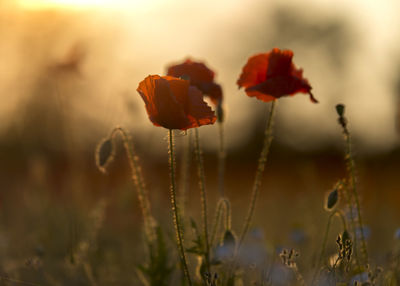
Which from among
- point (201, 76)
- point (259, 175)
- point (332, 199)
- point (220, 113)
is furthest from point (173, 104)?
point (220, 113)

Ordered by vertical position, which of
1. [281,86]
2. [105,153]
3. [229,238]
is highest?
[281,86]

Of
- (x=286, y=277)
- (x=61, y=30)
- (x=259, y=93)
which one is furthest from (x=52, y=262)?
(x=61, y=30)

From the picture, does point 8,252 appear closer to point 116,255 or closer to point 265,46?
point 116,255

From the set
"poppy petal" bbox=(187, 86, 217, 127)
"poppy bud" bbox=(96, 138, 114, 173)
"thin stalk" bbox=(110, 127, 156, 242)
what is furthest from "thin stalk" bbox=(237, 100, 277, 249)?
"poppy bud" bbox=(96, 138, 114, 173)

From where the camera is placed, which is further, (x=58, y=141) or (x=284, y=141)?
(x=284, y=141)

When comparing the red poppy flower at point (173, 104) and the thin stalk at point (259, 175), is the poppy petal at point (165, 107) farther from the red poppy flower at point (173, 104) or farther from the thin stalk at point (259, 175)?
the thin stalk at point (259, 175)

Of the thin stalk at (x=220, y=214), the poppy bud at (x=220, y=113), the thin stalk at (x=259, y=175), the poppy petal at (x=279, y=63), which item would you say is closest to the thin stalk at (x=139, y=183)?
the thin stalk at (x=220, y=214)

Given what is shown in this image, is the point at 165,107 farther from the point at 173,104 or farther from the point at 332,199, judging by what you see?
the point at 332,199
